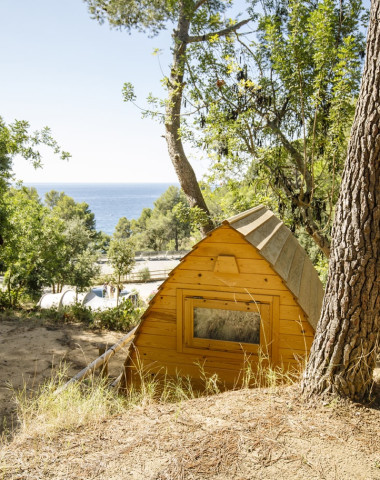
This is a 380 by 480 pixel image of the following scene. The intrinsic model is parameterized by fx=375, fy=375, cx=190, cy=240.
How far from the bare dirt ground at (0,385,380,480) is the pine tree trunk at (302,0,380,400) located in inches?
10.6

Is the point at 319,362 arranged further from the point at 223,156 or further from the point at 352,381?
the point at 223,156

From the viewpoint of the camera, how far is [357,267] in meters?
2.95

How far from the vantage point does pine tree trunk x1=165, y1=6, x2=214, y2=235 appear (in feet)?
30.7

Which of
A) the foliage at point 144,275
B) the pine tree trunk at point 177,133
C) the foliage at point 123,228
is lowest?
the foliage at point 144,275

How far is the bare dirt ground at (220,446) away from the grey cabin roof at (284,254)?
5.99 feet

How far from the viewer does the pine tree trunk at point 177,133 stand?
935cm

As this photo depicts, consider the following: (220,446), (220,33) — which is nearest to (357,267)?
(220,446)

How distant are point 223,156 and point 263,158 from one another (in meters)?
1.03

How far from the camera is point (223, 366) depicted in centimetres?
496

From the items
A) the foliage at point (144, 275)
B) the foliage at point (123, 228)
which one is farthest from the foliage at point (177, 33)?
the foliage at point (123, 228)

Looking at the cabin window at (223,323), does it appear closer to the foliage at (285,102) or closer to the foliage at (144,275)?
the foliage at (285,102)

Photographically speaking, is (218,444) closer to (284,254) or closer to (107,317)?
(284,254)

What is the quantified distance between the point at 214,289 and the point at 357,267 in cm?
226

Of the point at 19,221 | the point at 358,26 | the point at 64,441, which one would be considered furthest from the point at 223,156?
the point at 19,221
